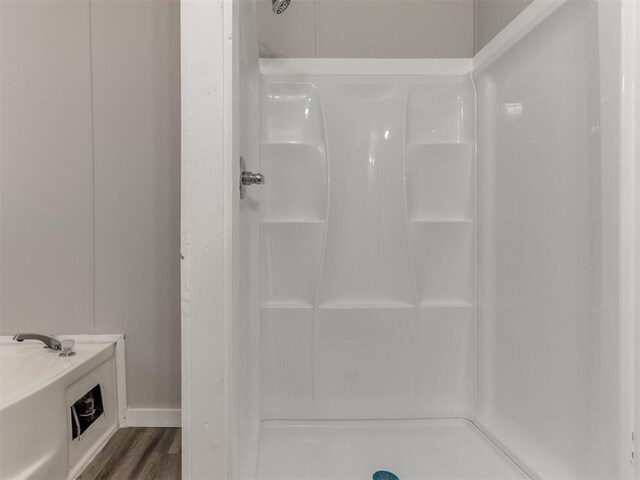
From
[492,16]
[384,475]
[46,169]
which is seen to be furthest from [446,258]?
[46,169]

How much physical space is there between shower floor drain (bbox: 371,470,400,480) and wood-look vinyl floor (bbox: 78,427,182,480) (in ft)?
1.74

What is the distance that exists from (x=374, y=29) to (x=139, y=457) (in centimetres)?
158

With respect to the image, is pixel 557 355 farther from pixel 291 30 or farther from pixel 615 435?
pixel 291 30

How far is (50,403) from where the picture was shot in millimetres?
903

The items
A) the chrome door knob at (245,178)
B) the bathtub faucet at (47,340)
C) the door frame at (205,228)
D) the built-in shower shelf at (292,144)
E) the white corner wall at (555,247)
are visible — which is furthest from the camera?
the built-in shower shelf at (292,144)

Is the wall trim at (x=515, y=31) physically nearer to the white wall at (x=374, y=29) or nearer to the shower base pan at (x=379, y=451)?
the white wall at (x=374, y=29)

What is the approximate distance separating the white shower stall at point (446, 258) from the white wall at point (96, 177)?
318mm

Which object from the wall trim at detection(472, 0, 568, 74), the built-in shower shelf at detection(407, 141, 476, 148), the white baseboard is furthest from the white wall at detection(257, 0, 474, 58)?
the white baseboard

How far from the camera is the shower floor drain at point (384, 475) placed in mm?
989

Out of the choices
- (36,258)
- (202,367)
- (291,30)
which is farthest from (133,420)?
(291,30)

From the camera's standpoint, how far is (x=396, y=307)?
1.26 meters

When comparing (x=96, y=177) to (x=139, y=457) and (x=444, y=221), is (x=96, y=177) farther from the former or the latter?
(x=444, y=221)

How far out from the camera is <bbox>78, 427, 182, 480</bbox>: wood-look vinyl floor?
1.00m

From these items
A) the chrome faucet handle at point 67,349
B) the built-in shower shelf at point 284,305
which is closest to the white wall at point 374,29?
the built-in shower shelf at point 284,305
